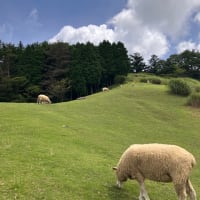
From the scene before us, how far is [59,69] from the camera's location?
196 feet

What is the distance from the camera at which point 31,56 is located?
60344 mm

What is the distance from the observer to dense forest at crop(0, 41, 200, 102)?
55.6 m

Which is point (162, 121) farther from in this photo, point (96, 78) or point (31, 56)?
point (31, 56)

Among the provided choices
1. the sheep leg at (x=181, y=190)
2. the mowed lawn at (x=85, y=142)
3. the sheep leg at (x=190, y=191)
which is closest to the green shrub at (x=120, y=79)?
the mowed lawn at (x=85, y=142)

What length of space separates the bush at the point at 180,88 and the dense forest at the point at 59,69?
18393mm

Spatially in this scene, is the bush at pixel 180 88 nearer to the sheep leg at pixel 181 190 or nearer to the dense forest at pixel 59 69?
the dense forest at pixel 59 69

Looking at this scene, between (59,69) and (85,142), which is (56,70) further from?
(85,142)

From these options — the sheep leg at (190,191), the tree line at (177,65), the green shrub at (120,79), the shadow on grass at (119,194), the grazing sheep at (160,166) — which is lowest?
the shadow on grass at (119,194)

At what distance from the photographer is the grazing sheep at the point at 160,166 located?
9133 millimetres

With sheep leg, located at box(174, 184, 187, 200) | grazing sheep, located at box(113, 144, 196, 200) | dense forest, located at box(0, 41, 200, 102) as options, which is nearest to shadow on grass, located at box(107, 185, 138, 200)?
grazing sheep, located at box(113, 144, 196, 200)

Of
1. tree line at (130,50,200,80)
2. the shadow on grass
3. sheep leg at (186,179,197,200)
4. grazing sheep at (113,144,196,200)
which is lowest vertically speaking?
the shadow on grass

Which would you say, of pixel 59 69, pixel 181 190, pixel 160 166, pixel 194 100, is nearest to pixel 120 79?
pixel 59 69

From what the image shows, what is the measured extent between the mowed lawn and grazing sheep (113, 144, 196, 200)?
2.74ft

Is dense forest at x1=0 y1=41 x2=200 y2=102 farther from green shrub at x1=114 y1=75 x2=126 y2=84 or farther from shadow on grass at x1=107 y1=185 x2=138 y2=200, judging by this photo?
shadow on grass at x1=107 y1=185 x2=138 y2=200
